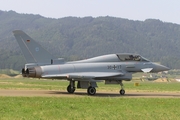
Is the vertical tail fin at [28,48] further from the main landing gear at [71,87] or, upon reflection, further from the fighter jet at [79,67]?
the main landing gear at [71,87]

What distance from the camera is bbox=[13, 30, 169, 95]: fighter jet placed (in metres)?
26.0

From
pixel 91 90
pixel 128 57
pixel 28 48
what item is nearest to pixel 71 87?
pixel 91 90

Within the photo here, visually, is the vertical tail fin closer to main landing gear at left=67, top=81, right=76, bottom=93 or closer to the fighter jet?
the fighter jet

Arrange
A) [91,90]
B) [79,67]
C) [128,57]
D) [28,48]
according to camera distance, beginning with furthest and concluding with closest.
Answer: [128,57] → [79,67] → [91,90] → [28,48]

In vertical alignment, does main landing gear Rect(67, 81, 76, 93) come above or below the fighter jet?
below

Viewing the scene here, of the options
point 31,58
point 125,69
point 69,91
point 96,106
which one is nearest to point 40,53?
point 31,58

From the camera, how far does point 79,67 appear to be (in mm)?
27188

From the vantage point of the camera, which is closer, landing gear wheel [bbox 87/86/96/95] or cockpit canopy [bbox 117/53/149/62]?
landing gear wheel [bbox 87/86/96/95]

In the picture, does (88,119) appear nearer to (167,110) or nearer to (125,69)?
(167,110)

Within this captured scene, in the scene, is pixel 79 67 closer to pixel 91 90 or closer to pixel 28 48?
pixel 91 90

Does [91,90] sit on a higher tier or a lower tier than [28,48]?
lower

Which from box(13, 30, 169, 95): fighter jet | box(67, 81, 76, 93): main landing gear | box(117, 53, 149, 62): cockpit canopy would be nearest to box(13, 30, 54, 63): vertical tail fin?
box(13, 30, 169, 95): fighter jet

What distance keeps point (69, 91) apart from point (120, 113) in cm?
1338

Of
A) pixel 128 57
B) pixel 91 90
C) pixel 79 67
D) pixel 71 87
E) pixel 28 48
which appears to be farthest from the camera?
pixel 128 57
